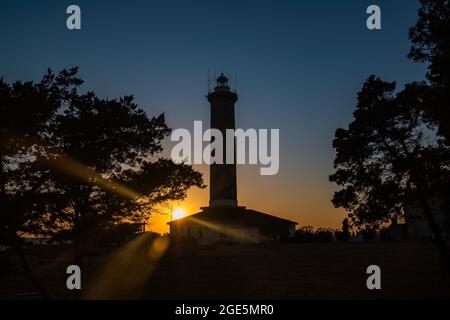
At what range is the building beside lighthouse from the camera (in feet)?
194

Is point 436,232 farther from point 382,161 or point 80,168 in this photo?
point 80,168

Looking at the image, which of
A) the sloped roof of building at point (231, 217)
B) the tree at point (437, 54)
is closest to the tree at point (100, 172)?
the tree at point (437, 54)

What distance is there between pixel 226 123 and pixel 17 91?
4704 centimetres

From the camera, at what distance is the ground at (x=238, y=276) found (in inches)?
806

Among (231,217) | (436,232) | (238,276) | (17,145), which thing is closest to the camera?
(17,145)

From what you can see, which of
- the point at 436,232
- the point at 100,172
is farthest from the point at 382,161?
the point at 100,172

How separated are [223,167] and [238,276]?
35099 millimetres

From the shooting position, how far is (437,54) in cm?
1605

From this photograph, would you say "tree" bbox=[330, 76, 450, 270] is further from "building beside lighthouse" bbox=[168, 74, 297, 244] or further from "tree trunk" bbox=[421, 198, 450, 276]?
"building beside lighthouse" bbox=[168, 74, 297, 244]

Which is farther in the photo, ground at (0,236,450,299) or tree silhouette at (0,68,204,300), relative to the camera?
ground at (0,236,450,299)

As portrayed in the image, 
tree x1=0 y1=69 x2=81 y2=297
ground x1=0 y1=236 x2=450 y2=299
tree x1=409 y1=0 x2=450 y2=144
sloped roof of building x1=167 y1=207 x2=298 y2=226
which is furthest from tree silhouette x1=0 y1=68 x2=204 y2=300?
sloped roof of building x1=167 y1=207 x2=298 y2=226

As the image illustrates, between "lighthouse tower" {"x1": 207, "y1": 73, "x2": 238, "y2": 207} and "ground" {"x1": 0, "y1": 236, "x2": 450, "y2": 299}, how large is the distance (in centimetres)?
2225

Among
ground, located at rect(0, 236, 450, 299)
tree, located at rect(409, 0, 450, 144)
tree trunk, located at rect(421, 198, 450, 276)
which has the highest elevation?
tree, located at rect(409, 0, 450, 144)
